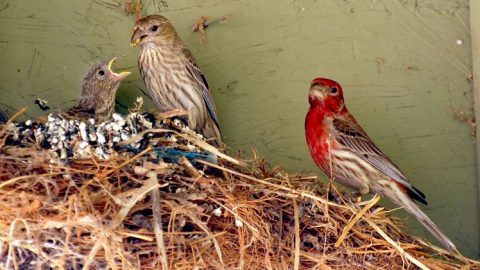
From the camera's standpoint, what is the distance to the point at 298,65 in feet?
13.6

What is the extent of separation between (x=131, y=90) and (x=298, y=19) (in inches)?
35.3

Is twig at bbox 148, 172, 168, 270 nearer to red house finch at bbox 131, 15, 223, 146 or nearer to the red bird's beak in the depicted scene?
red house finch at bbox 131, 15, 223, 146

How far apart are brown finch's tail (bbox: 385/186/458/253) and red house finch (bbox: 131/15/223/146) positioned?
0.86 m

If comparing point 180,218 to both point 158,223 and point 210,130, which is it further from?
point 210,130

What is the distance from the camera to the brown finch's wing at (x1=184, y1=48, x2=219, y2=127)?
3898 mm

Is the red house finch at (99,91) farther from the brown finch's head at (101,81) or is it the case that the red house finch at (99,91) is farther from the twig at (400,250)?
the twig at (400,250)

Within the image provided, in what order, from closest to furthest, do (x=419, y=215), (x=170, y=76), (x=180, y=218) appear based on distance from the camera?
(x=180, y=218) → (x=419, y=215) → (x=170, y=76)

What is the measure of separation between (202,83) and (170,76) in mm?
158

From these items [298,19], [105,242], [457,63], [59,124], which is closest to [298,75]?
[298,19]

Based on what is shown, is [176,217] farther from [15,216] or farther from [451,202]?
[451,202]

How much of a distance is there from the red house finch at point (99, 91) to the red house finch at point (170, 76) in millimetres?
156

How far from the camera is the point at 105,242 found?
276cm

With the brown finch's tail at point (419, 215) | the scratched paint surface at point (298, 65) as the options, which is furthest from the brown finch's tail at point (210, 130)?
the brown finch's tail at point (419, 215)

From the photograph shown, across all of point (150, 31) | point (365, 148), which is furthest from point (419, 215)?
point (150, 31)
